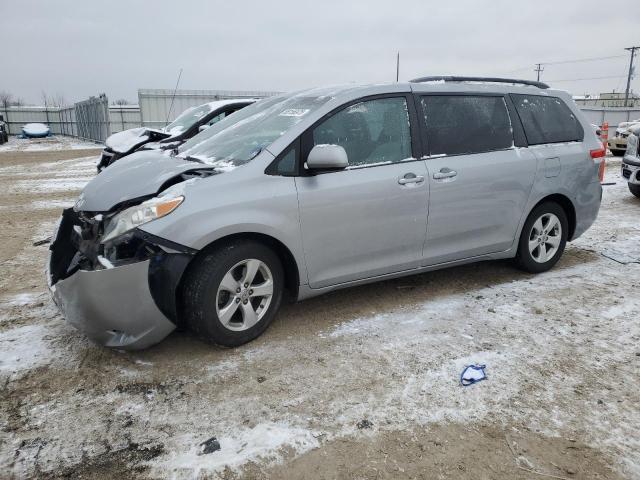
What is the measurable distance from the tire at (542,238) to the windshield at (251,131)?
232cm

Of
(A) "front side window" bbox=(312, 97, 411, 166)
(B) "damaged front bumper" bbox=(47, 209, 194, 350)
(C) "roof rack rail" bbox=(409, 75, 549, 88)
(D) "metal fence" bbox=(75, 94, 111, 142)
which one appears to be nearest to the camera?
(B) "damaged front bumper" bbox=(47, 209, 194, 350)

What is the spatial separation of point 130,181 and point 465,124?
2.71 metres

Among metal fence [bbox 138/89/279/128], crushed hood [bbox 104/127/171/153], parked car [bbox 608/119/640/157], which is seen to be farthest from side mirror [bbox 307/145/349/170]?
metal fence [bbox 138/89/279/128]

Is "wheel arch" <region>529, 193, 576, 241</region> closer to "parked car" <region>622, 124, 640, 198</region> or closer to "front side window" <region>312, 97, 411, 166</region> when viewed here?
"front side window" <region>312, 97, 411, 166</region>

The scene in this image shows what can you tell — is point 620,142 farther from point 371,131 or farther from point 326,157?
point 326,157

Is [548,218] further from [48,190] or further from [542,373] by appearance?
[48,190]

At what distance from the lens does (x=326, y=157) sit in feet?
11.0

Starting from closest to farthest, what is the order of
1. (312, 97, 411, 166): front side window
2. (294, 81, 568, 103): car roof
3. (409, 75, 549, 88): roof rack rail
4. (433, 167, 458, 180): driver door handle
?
(312, 97, 411, 166): front side window < (294, 81, 568, 103): car roof < (433, 167, 458, 180): driver door handle < (409, 75, 549, 88): roof rack rail

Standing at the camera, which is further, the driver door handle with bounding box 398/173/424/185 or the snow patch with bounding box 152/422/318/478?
the driver door handle with bounding box 398/173/424/185

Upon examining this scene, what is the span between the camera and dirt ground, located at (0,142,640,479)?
2.36 meters

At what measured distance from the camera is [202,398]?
2842 millimetres

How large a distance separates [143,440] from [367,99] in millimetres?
2735

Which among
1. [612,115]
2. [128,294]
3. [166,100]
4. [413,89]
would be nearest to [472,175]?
[413,89]

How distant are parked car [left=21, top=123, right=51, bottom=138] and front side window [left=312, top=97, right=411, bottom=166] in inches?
1470
